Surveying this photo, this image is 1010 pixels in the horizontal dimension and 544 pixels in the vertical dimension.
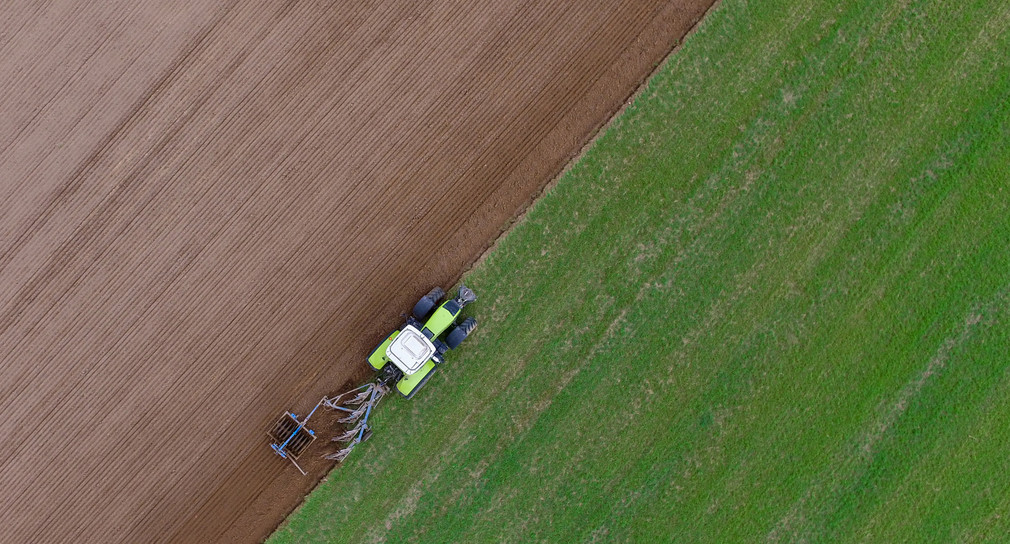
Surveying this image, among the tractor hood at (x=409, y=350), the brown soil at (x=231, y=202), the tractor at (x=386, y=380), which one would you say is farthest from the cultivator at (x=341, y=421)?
the tractor hood at (x=409, y=350)

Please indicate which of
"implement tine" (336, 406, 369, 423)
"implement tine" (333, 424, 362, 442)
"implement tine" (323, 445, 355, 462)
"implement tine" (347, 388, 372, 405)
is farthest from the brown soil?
"implement tine" (333, 424, 362, 442)

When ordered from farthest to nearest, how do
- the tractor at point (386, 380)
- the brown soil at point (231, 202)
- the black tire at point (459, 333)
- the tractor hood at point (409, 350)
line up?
1. the brown soil at point (231, 202)
2. the black tire at point (459, 333)
3. the tractor at point (386, 380)
4. the tractor hood at point (409, 350)

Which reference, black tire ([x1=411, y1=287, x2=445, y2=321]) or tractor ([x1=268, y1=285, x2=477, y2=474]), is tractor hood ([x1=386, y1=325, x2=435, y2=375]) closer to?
tractor ([x1=268, y1=285, x2=477, y2=474])

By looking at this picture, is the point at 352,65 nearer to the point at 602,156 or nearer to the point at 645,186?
the point at 602,156

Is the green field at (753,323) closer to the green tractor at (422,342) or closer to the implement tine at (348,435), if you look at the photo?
the implement tine at (348,435)

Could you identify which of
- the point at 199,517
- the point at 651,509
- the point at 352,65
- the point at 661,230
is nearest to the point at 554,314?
the point at 661,230

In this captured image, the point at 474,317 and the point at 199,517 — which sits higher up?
the point at 474,317
